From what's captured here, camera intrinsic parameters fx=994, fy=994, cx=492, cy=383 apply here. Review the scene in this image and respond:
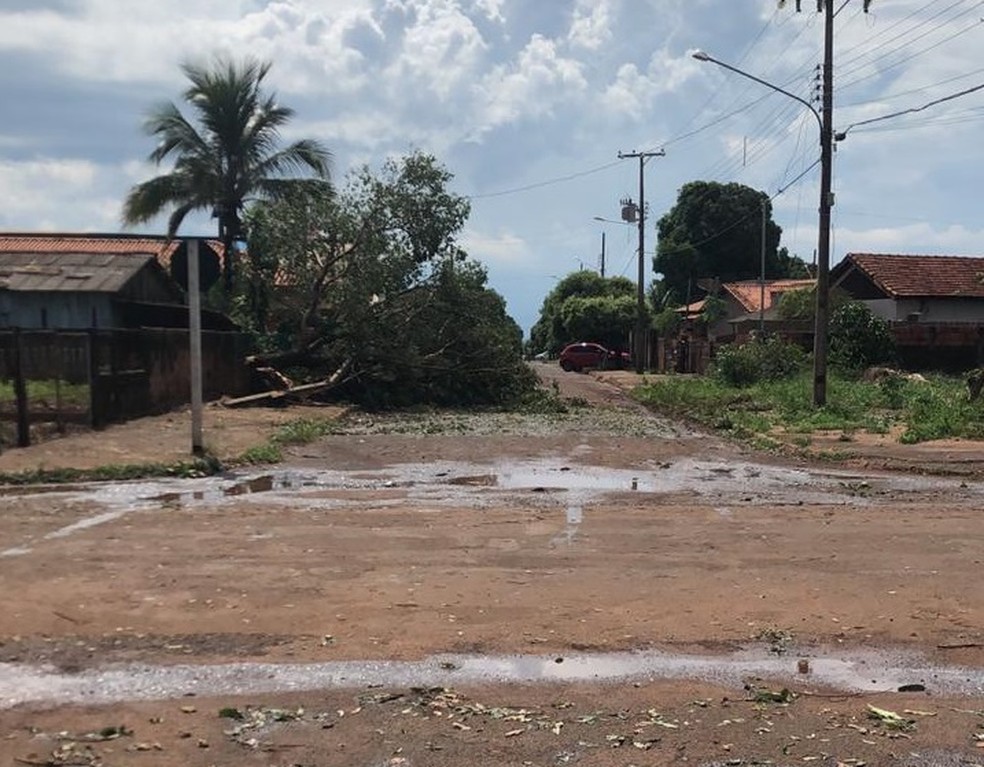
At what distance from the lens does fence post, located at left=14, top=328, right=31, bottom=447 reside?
46.5 feet

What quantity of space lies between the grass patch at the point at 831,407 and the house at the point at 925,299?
4.38m

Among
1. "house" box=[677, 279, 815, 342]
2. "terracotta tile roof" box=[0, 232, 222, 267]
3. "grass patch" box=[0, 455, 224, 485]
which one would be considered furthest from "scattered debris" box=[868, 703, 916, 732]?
"house" box=[677, 279, 815, 342]

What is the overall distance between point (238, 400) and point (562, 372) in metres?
30.8

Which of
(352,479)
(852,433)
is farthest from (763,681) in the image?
(852,433)

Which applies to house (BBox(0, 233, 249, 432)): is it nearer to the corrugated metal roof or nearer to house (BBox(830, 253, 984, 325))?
the corrugated metal roof

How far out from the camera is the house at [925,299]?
1377 inches

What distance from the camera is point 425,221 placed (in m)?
26.7

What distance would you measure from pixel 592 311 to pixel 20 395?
53980mm

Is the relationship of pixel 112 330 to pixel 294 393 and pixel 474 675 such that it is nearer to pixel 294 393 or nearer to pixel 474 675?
pixel 294 393

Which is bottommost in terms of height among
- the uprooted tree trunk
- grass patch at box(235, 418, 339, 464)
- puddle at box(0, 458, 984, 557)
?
puddle at box(0, 458, 984, 557)

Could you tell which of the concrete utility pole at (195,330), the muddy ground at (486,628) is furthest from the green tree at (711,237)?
the muddy ground at (486,628)

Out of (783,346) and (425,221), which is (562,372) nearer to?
(783,346)

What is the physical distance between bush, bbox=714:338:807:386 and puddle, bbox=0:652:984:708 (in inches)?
1051

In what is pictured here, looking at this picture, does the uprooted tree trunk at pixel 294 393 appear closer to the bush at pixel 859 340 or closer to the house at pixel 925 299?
the bush at pixel 859 340
